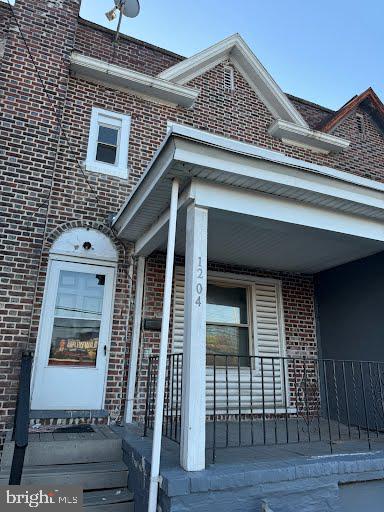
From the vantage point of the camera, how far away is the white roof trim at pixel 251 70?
7.40 meters

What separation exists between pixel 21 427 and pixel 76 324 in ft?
7.39

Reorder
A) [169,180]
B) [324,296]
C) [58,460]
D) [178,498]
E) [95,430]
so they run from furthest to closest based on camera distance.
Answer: [324,296], [95,430], [58,460], [169,180], [178,498]

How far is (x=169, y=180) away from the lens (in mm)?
3545

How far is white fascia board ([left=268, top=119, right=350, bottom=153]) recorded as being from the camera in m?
7.41

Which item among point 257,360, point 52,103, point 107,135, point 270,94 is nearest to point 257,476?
point 257,360

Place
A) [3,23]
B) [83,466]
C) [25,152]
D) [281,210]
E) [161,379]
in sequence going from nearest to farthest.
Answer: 1. [161,379]
2. [83,466]
3. [281,210]
4. [25,152]
5. [3,23]

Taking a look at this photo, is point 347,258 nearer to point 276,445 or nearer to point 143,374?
point 276,445

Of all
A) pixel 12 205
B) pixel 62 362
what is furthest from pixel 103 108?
pixel 62 362

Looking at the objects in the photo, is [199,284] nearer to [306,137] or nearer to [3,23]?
[3,23]

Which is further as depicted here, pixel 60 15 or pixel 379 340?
pixel 60 15

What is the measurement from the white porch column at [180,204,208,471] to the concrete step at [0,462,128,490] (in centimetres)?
111

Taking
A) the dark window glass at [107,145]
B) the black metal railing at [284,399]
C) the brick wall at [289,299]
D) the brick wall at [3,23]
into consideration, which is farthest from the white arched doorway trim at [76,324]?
the brick wall at [3,23]

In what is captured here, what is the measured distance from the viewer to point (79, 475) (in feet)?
11.6

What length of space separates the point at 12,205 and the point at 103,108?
2267 mm
